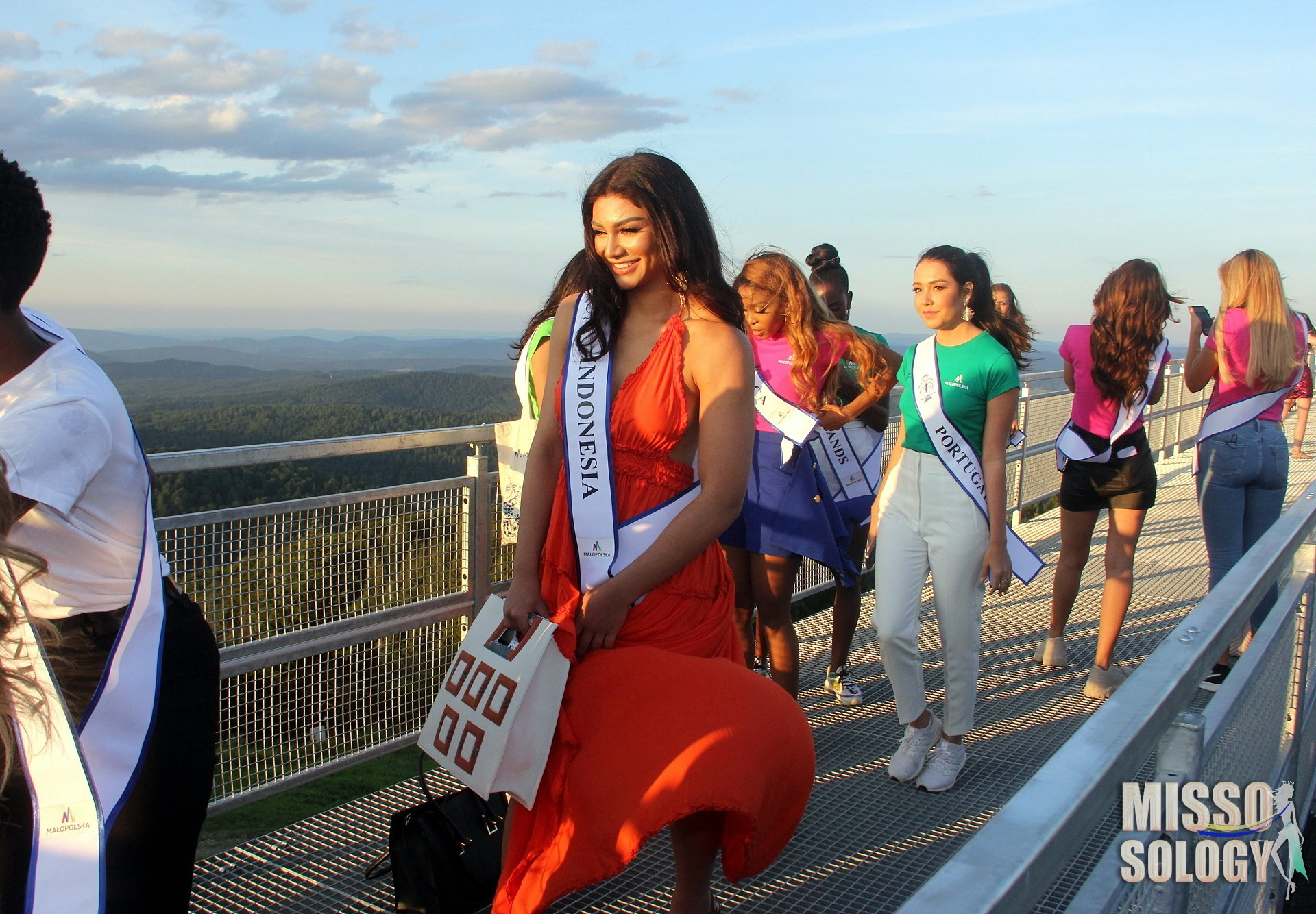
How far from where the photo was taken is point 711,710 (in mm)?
2355

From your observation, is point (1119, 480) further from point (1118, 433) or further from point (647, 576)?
point (647, 576)

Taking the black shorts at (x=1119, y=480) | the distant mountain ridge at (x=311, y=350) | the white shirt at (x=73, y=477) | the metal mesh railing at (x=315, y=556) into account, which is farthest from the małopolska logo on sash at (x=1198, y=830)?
the distant mountain ridge at (x=311, y=350)

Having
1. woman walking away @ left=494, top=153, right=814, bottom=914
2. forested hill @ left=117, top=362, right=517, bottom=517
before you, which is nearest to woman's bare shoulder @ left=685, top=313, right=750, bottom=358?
woman walking away @ left=494, top=153, right=814, bottom=914

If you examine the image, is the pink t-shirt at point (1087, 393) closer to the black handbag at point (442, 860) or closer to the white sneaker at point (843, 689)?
the white sneaker at point (843, 689)

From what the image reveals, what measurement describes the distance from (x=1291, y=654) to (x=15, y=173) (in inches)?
136

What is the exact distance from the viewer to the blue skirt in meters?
4.35

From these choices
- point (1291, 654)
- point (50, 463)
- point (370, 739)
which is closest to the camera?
point (50, 463)

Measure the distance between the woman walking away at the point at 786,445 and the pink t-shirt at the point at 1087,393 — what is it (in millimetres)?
1156

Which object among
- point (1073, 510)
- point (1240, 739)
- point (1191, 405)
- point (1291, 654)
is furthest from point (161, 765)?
point (1191, 405)

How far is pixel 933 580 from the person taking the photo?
4.18 meters

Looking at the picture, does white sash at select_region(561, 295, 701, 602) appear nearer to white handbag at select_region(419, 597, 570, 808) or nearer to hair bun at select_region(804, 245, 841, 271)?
white handbag at select_region(419, 597, 570, 808)

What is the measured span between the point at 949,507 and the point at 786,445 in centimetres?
72

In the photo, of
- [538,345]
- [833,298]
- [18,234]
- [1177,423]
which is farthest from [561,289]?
[1177,423]

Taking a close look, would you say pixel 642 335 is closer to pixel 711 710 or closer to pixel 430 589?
pixel 711 710
